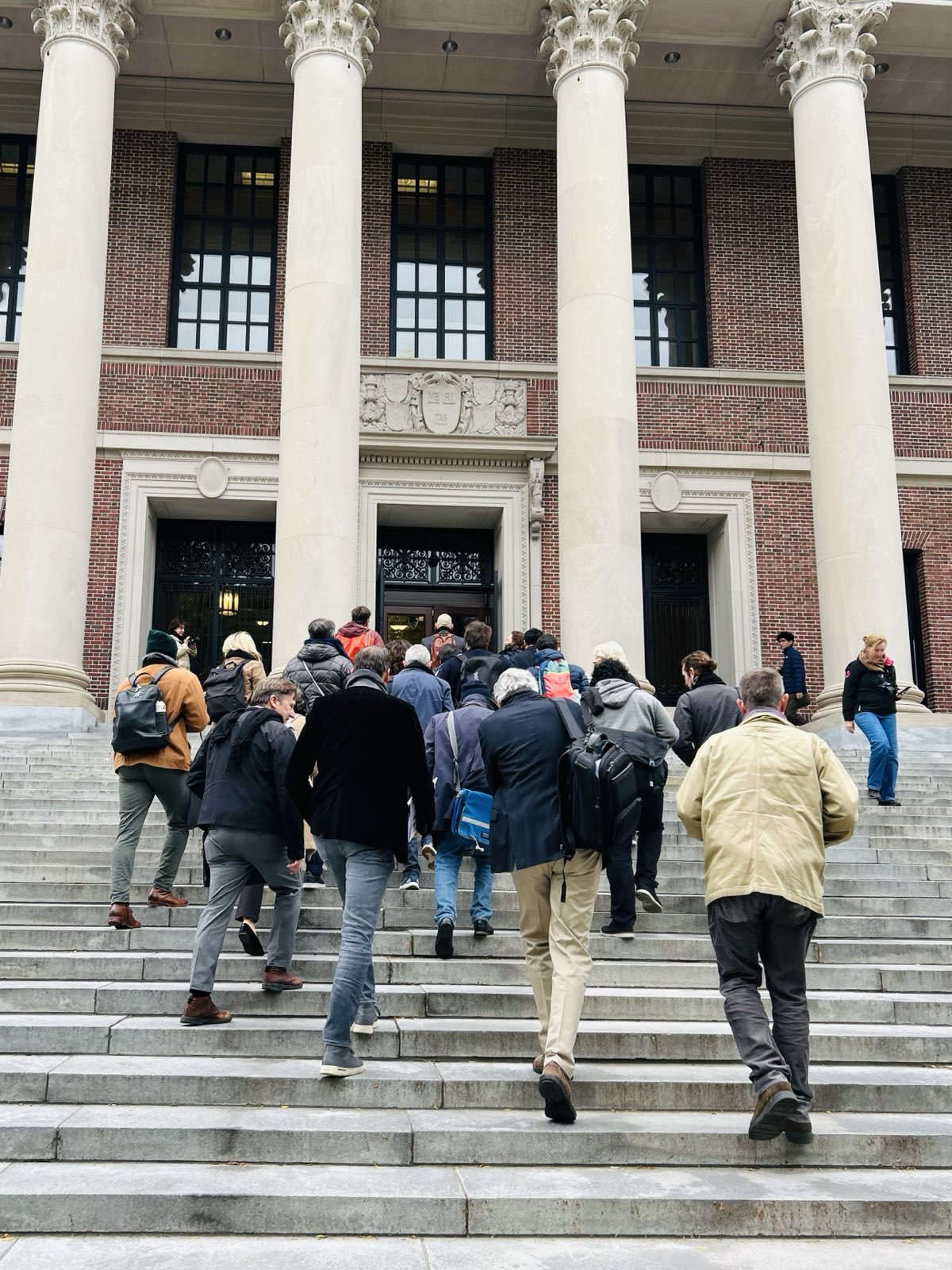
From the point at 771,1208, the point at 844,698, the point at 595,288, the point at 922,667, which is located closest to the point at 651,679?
the point at 922,667

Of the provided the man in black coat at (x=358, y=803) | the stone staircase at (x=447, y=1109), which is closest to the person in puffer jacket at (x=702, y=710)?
the stone staircase at (x=447, y=1109)

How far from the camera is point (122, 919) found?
313 inches

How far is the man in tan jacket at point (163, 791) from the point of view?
8.12 m

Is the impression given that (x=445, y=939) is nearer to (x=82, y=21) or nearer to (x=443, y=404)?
(x=443, y=404)

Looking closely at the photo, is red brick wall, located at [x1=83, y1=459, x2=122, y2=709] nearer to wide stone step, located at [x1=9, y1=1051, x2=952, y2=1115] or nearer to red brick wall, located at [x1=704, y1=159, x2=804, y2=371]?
red brick wall, located at [x1=704, y1=159, x2=804, y2=371]

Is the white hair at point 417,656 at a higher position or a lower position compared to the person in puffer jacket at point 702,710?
higher

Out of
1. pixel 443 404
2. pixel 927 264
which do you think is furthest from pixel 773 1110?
pixel 927 264

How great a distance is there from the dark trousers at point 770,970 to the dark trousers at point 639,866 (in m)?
2.25

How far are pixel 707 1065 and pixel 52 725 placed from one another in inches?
403

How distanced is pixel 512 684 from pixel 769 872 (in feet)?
5.66

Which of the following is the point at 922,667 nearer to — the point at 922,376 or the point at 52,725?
the point at 922,376

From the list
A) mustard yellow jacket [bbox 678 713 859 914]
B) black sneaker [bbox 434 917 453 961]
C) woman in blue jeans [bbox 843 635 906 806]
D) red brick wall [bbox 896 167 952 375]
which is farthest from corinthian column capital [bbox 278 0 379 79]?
mustard yellow jacket [bbox 678 713 859 914]

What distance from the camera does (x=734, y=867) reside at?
5617 millimetres

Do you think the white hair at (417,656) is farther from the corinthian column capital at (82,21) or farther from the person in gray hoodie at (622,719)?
the corinthian column capital at (82,21)
